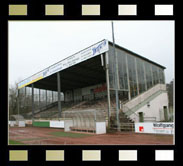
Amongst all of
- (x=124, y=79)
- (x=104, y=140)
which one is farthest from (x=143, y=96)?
(x=104, y=140)

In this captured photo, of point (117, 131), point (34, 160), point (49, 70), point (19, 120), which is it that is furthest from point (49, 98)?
point (34, 160)

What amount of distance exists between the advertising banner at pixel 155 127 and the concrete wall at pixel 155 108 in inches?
133

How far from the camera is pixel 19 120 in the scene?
32.1 m

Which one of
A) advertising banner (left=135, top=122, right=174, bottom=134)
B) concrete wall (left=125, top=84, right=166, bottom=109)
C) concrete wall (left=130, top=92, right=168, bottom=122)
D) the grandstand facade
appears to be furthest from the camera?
concrete wall (left=130, top=92, right=168, bottom=122)

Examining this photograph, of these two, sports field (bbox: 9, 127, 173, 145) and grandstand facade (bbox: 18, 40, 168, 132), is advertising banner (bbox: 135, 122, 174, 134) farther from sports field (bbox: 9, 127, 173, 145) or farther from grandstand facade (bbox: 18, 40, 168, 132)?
grandstand facade (bbox: 18, 40, 168, 132)

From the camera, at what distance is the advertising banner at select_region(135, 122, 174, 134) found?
1157 cm

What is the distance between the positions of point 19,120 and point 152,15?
32187 mm

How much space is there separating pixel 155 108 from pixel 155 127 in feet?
32.6

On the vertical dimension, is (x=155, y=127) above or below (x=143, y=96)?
below

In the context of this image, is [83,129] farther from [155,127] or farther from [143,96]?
[143,96]

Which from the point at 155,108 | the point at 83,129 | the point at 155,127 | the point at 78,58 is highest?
the point at 78,58

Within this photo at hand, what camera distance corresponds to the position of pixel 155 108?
71.7ft

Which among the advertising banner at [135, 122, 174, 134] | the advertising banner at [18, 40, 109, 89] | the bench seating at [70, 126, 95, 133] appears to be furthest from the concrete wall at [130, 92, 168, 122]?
the advertising banner at [18, 40, 109, 89]

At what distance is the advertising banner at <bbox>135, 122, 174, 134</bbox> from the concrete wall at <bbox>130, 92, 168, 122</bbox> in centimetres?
338
